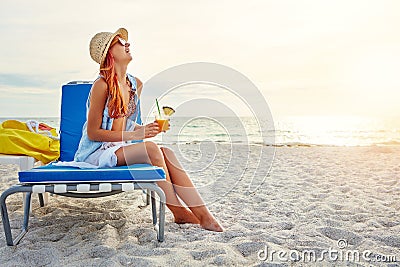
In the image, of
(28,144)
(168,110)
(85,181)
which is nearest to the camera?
(85,181)

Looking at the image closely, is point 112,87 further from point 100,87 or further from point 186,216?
point 186,216

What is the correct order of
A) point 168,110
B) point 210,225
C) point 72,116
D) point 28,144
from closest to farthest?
point 168,110
point 210,225
point 28,144
point 72,116

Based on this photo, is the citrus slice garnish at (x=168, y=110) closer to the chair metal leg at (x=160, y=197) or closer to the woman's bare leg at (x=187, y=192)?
the woman's bare leg at (x=187, y=192)

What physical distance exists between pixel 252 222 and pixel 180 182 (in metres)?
0.63

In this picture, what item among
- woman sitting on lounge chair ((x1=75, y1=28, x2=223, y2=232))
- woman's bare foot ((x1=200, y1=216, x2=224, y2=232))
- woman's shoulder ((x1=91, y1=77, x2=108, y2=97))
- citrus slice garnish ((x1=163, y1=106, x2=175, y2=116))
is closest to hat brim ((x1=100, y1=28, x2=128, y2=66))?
woman sitting on lounge chair ((x1=75, y1=28, x2=223, y2=232))

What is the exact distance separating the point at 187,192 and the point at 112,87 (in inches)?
32.4

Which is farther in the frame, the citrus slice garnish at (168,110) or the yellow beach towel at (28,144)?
the yellow beach towel at (28,144)

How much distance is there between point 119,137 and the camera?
8.91 ft

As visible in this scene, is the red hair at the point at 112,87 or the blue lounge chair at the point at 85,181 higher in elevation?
the red hair at the point at 112,87

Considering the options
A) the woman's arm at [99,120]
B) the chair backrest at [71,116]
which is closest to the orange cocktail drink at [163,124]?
the woman's arm at [99,120]

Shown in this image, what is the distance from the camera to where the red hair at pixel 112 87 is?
8.89ft

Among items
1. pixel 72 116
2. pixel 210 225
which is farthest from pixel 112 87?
pixel 210 225

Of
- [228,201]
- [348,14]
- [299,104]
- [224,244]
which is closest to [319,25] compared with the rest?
[348,14]

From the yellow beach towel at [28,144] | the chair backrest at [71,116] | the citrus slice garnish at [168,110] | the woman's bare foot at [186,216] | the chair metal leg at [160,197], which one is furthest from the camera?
the chair backrest at [71,116]
